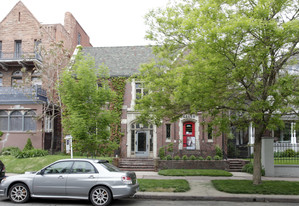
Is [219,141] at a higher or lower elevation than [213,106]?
lower

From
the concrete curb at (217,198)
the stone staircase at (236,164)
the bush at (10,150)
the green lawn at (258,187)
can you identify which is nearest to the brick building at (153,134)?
the stone staircase at (236,164)

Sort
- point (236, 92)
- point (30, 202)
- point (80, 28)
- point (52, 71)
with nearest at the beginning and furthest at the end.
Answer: point (30, 202)
point (236, 92)
point (52, 71)
point (80, 28)

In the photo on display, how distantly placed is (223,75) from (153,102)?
3.47 meters

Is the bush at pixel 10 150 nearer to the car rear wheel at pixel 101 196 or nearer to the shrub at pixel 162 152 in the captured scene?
the shrub at pixel 162 152

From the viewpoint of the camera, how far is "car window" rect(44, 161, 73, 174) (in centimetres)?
998

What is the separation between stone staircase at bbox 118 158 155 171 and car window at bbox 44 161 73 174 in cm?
1007

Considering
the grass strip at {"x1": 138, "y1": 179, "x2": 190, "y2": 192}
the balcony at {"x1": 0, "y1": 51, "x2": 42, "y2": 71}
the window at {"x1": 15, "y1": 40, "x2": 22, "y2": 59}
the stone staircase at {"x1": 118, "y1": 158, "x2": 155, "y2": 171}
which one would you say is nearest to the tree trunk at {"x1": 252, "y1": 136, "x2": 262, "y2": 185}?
the grass strip at {"x1": 138, "y1": 179, "x2": 190, "y2": 192}

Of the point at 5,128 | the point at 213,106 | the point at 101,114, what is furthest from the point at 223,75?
the point at 5,128

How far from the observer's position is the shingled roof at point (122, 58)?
82.7ft

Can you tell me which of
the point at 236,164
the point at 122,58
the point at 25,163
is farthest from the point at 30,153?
the point at 236,164

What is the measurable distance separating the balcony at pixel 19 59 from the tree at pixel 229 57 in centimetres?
1415

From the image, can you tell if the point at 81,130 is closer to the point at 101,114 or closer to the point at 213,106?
the point at 101,114

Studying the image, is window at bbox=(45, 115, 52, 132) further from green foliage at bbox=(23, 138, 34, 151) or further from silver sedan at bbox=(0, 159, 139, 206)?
silver sedan at bbox=(0, 159, 139, 206)

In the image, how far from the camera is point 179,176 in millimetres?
16734
